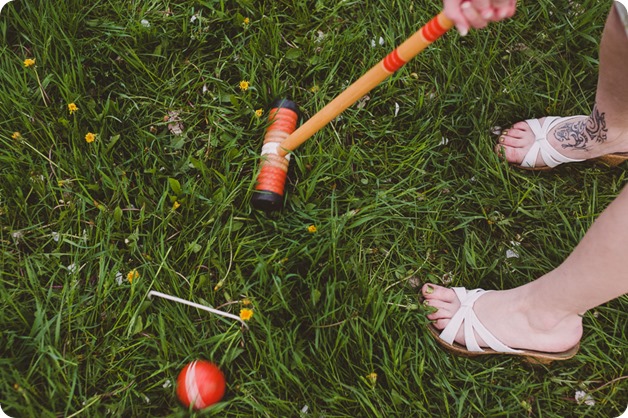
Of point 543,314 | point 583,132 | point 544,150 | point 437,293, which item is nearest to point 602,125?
point 583,132

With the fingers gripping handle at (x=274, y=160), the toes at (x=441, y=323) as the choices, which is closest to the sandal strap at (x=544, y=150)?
the toes at (x=441, y=323)

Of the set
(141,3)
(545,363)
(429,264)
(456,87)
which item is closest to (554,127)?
(456,87)

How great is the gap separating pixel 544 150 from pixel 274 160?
4.03ft

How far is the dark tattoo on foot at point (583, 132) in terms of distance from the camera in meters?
2.19

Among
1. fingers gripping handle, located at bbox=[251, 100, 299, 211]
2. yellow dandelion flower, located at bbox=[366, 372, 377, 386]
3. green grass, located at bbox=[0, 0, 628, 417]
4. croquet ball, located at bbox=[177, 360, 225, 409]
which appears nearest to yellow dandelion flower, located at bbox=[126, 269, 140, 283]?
green grass, located at bbox=[0, 0, 628, 417]

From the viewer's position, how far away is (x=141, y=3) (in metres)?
2.46

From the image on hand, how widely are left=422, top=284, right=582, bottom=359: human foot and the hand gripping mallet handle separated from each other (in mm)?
807

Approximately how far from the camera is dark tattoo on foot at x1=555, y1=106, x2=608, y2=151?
2.19 m

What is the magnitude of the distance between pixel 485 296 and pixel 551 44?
1385mm

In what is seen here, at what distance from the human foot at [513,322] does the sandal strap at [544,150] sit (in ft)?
2.22

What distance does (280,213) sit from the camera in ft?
7.34

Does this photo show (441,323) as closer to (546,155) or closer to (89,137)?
(546,155)

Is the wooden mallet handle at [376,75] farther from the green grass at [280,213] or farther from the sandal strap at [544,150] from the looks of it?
the sandal strap at [544,150]

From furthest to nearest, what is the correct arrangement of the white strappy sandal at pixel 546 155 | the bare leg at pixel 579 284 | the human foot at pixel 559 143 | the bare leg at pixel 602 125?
the white strappy sandal at pixel 546 155 → the human foot at pixel 559 143 → the bare leg at pixel 602 125 → the bare leg at pixel 579 284
